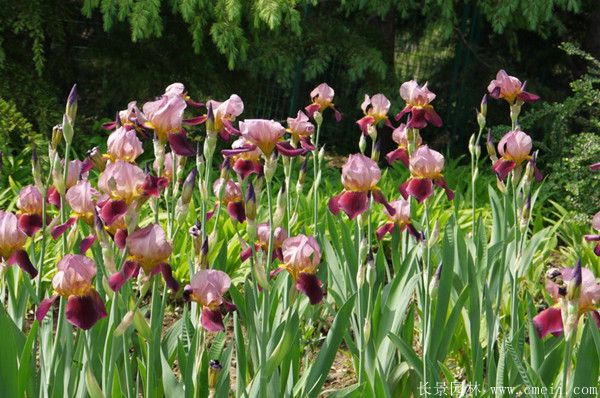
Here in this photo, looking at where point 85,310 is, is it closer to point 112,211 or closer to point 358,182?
point 112,211

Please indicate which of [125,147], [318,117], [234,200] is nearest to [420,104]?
[318,117]

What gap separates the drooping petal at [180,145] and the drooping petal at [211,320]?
321 millimetres

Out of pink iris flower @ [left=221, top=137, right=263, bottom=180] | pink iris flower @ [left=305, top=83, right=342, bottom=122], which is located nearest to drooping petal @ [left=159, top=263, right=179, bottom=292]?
pink iris flower @ [left=221, top=137, right=263, bottom=180]

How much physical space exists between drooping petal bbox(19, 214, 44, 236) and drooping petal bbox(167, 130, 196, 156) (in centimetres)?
36

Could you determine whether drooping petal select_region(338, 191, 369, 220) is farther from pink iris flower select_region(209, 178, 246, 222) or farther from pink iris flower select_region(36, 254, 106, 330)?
pink iris flower select_region(36, 254, 106, 330)

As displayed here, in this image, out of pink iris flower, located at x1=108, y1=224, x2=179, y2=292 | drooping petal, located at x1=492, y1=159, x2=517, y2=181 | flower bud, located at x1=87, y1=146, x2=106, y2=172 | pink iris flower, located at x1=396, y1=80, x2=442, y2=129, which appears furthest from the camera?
pink iris flower, located at x1=396, y1=80, x2=442, y2=129

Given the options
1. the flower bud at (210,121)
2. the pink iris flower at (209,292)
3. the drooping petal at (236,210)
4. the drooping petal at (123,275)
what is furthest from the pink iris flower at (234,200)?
the drooping petal at (123,275)

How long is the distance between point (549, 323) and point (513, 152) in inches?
26.5

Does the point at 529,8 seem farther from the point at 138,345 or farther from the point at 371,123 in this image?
the point at 138,345

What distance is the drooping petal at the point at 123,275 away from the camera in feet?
4.75

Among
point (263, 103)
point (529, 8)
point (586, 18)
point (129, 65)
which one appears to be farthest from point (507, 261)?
point (586, 18)

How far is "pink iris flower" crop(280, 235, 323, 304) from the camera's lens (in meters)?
1.67

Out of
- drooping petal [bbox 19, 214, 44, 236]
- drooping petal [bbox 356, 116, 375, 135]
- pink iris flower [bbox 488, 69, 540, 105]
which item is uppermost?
pink iris flower [bbox 488, 69, 540, 105]

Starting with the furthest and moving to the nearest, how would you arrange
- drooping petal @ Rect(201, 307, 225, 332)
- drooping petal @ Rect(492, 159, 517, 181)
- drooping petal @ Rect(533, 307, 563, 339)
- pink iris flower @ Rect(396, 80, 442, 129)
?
pink iris flower @ Rect(396, 80, 442, 129) → drooping petal @ Rect(492, 159, 517, 181) → drooping petal @ Rect(533, 307, 563, 339) → drooping petal @ Rect(201, 307, 225, 332)
